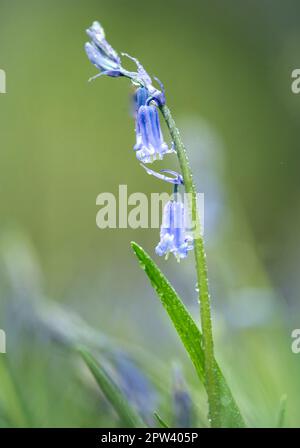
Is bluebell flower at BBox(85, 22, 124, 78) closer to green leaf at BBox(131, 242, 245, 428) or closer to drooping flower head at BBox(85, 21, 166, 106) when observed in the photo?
drooping flower head at BBox(85, 21, 166, 106)

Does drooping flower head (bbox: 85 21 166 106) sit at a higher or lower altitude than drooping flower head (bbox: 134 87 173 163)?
higher

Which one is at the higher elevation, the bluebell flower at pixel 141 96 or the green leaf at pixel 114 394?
the bluebell flower at pixel 141 96

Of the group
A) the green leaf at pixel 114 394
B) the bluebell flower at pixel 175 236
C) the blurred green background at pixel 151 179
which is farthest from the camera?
the blurred green background at pixel 151 179

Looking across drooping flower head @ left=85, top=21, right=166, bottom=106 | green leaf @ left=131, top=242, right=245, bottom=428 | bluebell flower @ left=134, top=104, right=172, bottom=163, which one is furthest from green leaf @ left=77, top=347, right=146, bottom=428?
drooping flower head @ left=85, top=21, right=166, bottom=106

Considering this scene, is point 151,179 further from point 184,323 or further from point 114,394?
point 184,323

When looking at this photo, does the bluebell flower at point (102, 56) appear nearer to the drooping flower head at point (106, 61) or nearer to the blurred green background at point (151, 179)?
the drooping flower head at point (106, 61)

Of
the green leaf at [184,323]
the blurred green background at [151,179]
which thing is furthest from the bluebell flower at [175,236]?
the blurred green background at [151,179]

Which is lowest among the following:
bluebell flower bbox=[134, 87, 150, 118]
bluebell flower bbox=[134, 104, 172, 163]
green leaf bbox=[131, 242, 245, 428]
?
green leaf bbox=[131, 242, 245, 428]

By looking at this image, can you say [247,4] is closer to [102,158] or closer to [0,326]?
[102,158]

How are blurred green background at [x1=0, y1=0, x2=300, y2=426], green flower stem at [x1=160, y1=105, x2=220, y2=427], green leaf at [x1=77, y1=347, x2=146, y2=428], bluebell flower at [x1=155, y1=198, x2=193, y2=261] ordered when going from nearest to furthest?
green flower stem at [x1=160, y1=105, x2=220, y2=427], bluebell flower at [x1=155, y1=198, x2=193, y2=261], green leaf at [x1=77, y1=347, x2=146, y2=428], blurred green background at [x1=0, y1=0, x2=300, y2=426]
